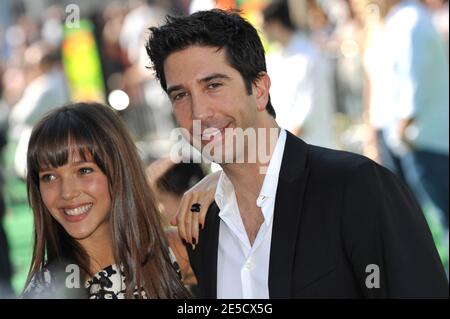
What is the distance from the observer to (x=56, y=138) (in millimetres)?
2793

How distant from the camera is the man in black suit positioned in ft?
7.83

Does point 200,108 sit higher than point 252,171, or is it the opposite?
point 200,108

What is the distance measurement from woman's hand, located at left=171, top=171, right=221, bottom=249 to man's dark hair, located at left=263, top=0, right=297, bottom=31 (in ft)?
11.5

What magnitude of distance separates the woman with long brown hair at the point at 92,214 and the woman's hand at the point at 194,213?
77mm

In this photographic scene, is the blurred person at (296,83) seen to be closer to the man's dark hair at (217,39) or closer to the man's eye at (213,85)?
the man's dark hair at (217,39)

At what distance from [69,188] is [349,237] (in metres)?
0.89

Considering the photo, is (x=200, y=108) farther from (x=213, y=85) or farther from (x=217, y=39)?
(x=217, y=39)

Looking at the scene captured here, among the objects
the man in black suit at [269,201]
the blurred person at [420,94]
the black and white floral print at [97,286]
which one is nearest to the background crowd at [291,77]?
the blurred person at [420,94]

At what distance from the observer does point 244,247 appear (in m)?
2.67

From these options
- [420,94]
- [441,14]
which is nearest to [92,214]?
[420,94]

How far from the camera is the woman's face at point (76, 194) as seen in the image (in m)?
2.78

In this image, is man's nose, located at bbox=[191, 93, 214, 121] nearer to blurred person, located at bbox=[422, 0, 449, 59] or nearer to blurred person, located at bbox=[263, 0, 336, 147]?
blurred person, located at bbox=[263, 0, 336, 147]

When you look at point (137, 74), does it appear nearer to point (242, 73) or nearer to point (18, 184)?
point (18, 184)

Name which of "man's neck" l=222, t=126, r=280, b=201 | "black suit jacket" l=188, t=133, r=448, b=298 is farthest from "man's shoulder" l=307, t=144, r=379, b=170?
"man's neck" l=222, t=126, r=280, b=201
